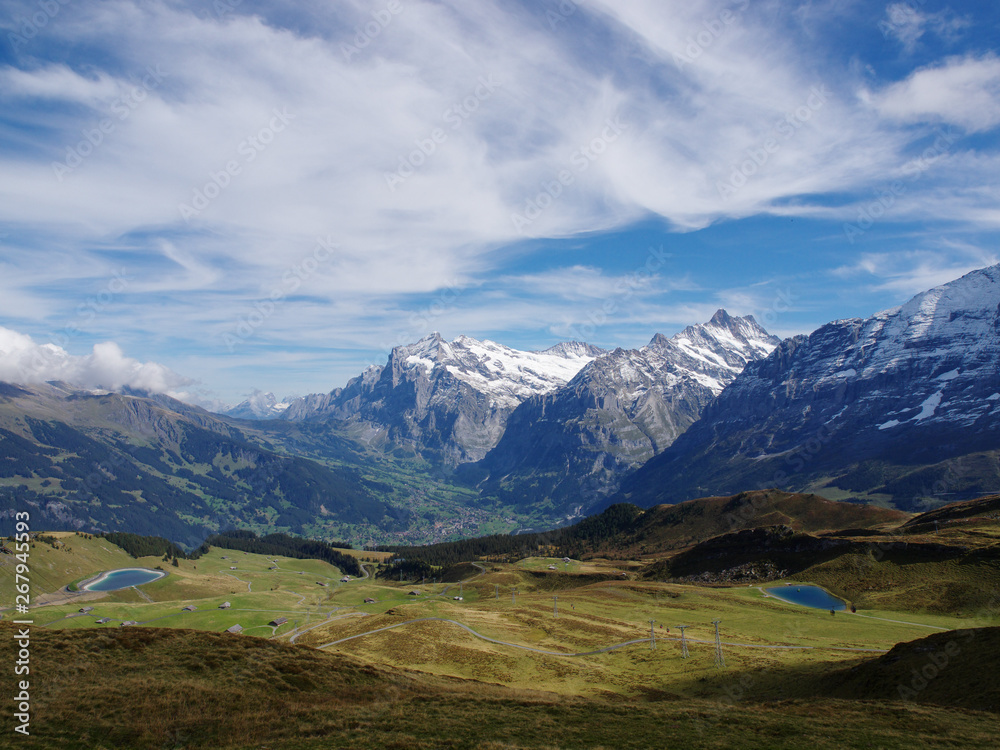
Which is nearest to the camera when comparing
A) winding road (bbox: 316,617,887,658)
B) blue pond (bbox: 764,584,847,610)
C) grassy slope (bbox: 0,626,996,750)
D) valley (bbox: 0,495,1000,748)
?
grassy slope (bbox: 0,626,996,750)

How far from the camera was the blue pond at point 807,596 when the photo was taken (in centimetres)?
12606

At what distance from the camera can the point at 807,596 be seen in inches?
5271

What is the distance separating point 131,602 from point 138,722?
195388 millimetres

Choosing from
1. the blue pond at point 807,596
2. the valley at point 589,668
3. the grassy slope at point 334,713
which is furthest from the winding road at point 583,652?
the blue pond at point 807,596

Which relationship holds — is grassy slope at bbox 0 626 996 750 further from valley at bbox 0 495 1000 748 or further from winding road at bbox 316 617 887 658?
winding road at bbox 316 617 887 658

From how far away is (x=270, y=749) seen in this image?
35344mm

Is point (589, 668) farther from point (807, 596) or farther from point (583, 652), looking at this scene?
point (807, 596)

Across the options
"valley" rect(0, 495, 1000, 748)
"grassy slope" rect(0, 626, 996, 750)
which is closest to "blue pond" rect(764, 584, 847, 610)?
"valley" rect(0, 495, 1000, 748)

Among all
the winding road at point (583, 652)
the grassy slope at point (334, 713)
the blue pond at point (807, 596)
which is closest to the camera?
the grassy slope at point (334, 713)

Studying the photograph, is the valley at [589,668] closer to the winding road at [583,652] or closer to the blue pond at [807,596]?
the winding road at [583,652]

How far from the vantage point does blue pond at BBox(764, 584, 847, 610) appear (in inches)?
4963

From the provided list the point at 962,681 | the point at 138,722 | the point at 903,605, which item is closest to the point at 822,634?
the point at 903,605

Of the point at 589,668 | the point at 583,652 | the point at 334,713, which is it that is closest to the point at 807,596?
A: the point at 583,652

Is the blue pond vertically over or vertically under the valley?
under
